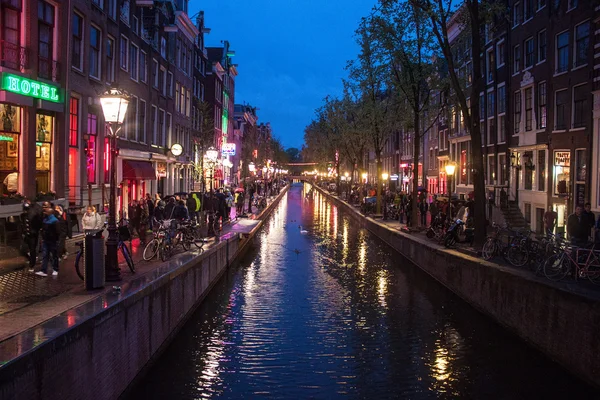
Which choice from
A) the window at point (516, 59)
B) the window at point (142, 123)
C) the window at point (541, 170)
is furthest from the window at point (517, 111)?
the window at point (142, 123)

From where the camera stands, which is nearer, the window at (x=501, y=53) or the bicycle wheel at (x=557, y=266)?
the bicycle wheel at (x=557, y=266)

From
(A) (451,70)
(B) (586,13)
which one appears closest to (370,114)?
(B) (586,13)

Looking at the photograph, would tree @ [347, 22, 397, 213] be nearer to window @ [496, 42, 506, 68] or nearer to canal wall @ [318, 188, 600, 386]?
window @ [496, 42, 506, 68]

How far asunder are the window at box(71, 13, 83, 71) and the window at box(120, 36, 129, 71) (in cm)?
722

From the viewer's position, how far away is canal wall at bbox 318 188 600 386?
1092 cm

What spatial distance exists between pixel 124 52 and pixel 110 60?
3.18m

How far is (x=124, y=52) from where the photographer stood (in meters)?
33.9

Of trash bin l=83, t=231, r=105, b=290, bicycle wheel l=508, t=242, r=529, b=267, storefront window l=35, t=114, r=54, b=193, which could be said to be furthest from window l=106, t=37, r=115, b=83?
bicycle wheel l=508, t=242, r=529, b=267

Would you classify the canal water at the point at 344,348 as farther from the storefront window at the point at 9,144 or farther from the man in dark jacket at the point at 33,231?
the storefront window at the point at 9,144

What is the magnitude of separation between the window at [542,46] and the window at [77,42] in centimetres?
2311

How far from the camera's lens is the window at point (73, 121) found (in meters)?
25.2

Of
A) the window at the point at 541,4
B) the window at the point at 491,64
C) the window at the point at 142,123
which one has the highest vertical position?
the window at the point at 541,4

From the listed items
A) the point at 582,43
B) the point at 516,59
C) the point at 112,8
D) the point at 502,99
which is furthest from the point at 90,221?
the point at 502,99

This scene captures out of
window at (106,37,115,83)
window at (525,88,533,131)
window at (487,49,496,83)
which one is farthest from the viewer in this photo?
window at (487,49,496,83)
